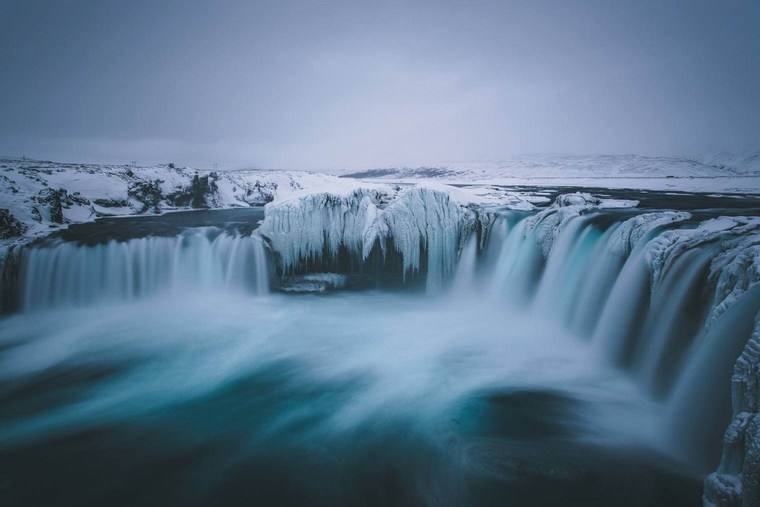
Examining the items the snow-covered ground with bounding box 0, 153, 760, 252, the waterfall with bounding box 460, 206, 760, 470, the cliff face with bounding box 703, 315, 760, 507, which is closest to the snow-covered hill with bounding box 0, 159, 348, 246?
the snow-covered ground with bounding box 0, 153, 760, 252

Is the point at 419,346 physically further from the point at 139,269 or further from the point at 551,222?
the point at 139,269

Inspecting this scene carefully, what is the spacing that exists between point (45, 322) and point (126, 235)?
369 centimetres

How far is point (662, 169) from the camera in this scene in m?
44.2

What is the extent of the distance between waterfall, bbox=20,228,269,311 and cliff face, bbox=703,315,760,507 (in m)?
9.44

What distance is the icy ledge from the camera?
9.50m

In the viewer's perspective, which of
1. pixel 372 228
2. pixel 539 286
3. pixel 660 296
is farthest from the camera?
pixel 372 228

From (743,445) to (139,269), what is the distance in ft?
38.7

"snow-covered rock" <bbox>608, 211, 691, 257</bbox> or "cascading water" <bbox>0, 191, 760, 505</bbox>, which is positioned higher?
"snow-covered rock" <bbox>608, 211, 691, 257</bbox>

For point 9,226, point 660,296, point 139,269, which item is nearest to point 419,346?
point 660,296

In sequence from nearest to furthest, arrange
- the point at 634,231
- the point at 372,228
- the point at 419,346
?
the point at 634,231 < the point at 419,346 < the point at 372,228

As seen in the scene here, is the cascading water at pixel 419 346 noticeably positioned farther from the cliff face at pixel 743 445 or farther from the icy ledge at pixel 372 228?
the cliff face at pixel 743 445

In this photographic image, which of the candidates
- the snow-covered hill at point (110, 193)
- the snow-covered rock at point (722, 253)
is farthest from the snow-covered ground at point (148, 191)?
the snow-covered rock at point (722, 253)

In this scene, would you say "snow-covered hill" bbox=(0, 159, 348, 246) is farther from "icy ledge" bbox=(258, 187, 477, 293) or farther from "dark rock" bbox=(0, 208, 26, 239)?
"icy ledge" bbox=(258, 187, 477, 293)

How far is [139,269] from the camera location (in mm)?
9766
